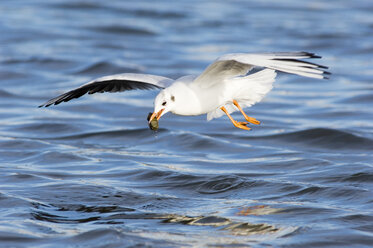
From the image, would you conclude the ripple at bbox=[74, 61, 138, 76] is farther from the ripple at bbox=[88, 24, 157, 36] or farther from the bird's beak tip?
the bird's beak tip

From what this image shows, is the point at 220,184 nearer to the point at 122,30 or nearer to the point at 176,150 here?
the point at 176,150

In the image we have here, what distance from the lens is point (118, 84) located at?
8.93m

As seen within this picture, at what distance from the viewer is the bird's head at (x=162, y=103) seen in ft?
24.1

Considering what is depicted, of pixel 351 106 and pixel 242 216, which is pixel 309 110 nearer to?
pixel 351 106

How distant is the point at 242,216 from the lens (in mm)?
7465

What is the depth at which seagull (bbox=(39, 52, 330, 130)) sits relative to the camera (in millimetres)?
6848

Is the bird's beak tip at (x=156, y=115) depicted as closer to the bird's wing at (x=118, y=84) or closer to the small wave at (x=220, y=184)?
the bird's wing at (x=118, y=84)

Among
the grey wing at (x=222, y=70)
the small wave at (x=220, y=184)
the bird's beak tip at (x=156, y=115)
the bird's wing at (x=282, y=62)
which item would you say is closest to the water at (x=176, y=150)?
the small wave at (x=220, y=184)

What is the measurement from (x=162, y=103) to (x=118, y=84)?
1681 millimetres

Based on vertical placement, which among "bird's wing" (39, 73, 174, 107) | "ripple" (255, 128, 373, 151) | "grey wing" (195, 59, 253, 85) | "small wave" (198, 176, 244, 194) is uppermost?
"grey wing" (195, 59, 253, 85)

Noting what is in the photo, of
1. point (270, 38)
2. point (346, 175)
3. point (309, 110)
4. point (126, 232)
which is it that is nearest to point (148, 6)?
point (270, 38)

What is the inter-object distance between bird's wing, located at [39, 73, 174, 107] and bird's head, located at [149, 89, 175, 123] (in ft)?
2.23

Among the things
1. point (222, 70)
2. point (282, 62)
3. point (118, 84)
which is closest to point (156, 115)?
point (222, 70)

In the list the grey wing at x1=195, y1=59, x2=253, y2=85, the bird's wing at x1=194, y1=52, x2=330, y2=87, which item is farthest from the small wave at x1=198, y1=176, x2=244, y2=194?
the bird's wing at x1=194, y1=52, x2=330, y2=87
